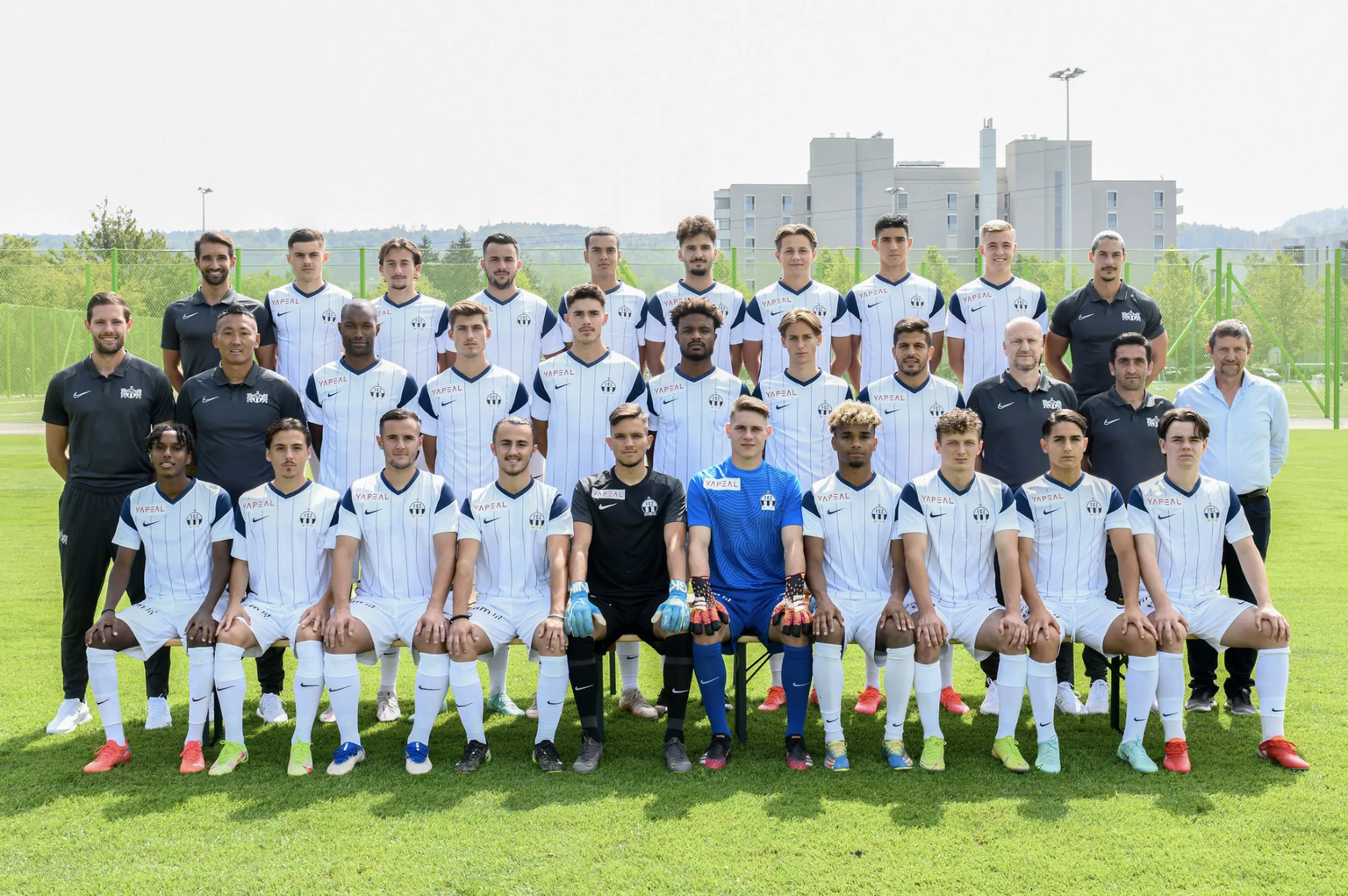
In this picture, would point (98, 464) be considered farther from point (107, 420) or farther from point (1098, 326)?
point (1098, 326)

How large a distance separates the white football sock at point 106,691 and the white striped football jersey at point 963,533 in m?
3.86

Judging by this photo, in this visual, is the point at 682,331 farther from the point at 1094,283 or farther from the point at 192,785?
the point at 192,785

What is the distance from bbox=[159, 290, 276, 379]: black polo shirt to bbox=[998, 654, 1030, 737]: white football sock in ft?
15.0

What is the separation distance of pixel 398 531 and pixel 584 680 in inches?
47.0

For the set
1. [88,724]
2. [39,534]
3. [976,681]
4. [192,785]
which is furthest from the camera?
[39,534]

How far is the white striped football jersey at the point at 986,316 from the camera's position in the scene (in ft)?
20.9

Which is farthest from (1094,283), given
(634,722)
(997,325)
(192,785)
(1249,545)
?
(192,785)

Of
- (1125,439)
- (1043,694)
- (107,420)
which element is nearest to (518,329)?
(107,420)

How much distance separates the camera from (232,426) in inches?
214

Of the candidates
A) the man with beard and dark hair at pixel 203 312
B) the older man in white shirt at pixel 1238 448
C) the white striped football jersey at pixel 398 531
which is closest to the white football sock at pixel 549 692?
the white striped football jersey at pixel 398 531

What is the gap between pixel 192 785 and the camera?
4.61 metres

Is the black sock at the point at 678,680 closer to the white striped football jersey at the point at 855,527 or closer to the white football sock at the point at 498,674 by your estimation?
the white striped football jersey at the point at 855,527

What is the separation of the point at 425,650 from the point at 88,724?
2079 mm

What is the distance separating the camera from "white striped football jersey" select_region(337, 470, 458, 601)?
5.18 m
